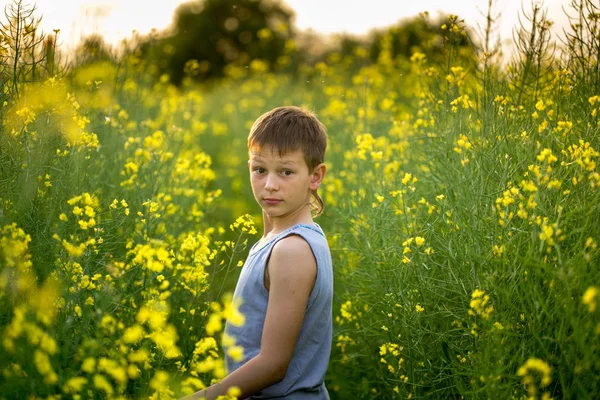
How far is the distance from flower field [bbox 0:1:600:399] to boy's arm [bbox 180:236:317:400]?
0.48 ft

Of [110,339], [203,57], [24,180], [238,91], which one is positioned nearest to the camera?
[110,339]

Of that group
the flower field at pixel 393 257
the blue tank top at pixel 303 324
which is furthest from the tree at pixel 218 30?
the blue tank top at pixel 303 324

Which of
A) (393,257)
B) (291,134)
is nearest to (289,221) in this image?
(291,134)

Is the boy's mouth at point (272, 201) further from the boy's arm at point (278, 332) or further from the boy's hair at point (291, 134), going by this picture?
the boy's arm at point (278, 332)

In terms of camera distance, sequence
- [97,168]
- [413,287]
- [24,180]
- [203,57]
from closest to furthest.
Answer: [24,180] < [413,287] < [97,168] < [203,57]

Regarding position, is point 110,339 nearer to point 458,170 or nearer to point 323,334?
point 323,334

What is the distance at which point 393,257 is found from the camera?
293 cm

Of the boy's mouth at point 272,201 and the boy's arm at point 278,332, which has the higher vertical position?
the boy's mouth at point 272,201

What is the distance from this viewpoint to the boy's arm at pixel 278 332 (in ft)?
6.54

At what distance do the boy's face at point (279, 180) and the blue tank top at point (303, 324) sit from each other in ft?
0.34

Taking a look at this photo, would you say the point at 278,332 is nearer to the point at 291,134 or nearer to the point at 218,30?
the point at 291,134

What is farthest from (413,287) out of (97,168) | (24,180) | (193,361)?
(97,168)

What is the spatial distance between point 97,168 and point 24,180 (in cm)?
116

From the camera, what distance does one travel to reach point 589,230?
2.27m
